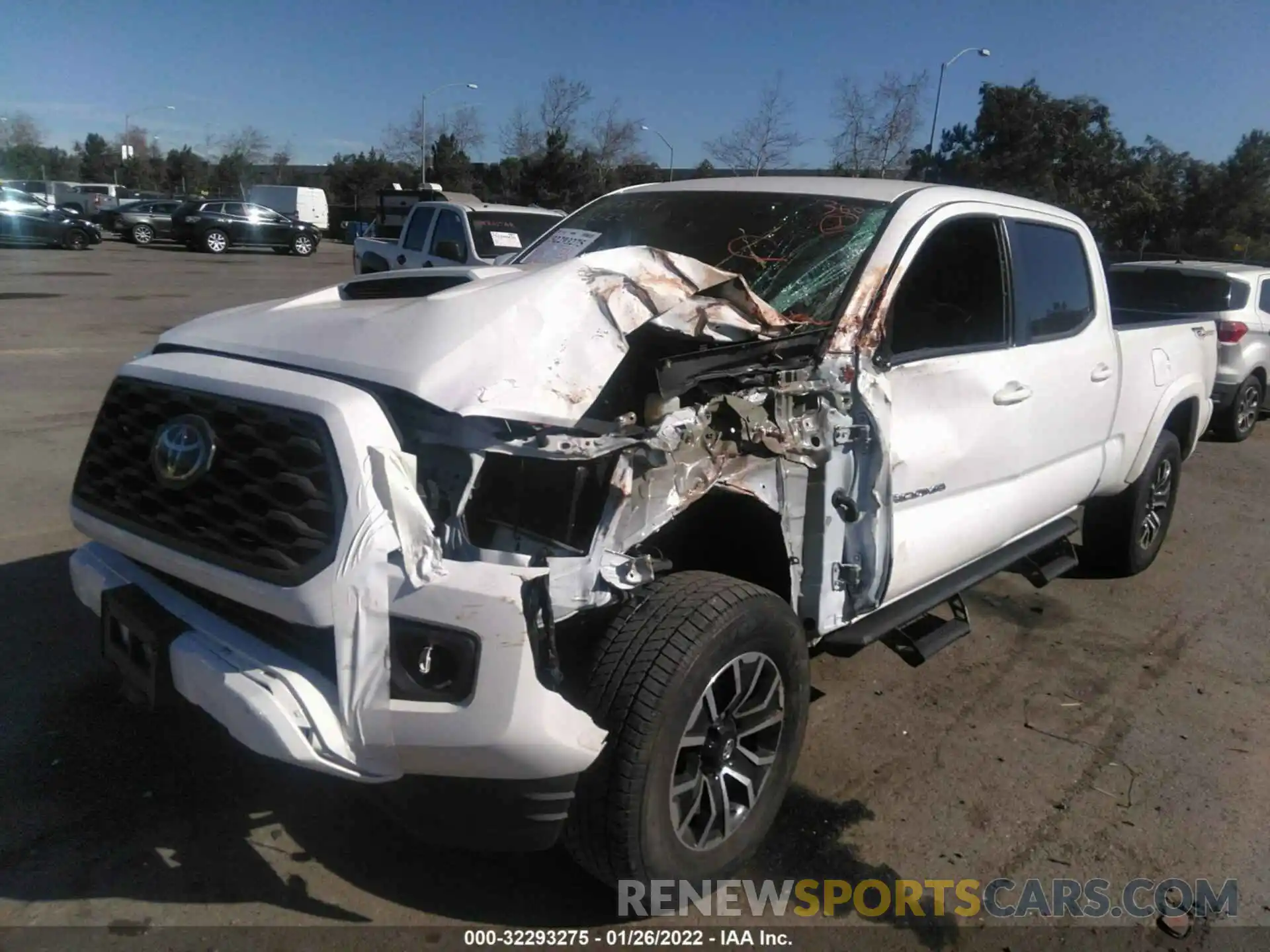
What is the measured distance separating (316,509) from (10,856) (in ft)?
4.81

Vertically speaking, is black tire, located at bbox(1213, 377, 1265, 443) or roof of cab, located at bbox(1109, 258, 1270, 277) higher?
roof of cab, located at bbox(1109, 258, 1270, 277)

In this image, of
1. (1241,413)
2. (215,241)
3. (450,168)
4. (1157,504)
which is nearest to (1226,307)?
(1241,413)

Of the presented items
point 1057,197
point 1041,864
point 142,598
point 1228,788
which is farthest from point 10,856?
point 1057,197

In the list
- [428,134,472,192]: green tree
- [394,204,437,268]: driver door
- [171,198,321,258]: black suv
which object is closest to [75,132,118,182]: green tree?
[428,134,472,192]: green tree

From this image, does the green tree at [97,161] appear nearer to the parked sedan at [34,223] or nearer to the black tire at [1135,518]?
the parked sedan at [34,223]

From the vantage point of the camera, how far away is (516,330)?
264 centimetres

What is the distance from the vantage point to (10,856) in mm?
2799

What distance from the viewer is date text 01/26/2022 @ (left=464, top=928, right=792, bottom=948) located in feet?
8.67

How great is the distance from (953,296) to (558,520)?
2137 millimetres

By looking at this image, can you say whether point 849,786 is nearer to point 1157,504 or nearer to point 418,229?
point 1157,504

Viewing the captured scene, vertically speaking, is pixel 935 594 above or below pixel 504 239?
below

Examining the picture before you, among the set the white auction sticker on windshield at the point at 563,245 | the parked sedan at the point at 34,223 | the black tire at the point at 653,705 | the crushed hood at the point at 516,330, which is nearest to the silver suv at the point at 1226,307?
the white auction sticker on windshield at the point at 563,245

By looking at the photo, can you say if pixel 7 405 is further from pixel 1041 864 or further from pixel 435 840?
pixel 1041 864

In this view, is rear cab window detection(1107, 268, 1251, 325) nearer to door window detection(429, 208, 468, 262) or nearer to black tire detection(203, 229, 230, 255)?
door window detection(429, 208, 468, 262)
